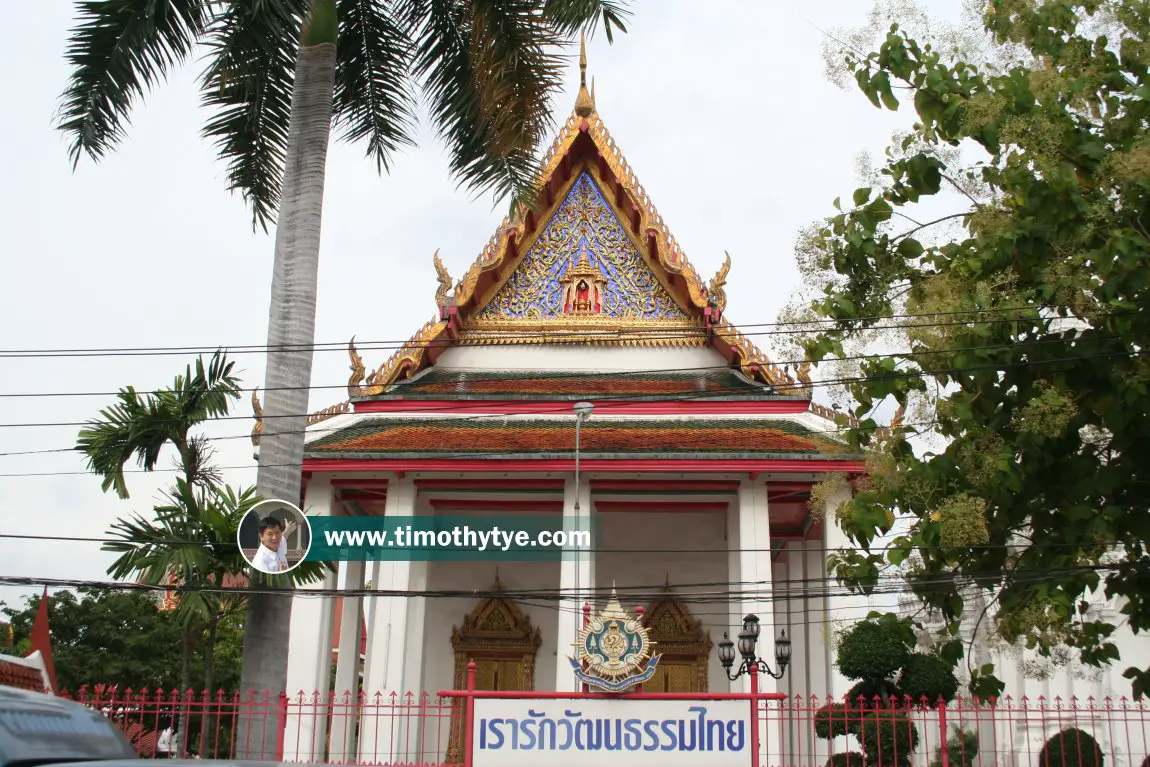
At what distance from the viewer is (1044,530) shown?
361 inches

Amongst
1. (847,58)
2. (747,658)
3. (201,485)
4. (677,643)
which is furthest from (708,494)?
(847,58)

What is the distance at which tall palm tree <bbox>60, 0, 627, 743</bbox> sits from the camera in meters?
11.1

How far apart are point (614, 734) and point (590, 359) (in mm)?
9864

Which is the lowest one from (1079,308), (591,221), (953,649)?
(953,649)

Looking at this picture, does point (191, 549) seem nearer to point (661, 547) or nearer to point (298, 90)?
point (298, 90)

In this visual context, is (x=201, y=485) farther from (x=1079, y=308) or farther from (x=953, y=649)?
(x=1079, y=308)

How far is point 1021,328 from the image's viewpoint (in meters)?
8.92

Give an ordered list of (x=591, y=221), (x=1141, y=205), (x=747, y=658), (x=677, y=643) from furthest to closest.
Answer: (x=591, y=221)
(x=677, y=643)
(x=747, y=658)
(x=1141, y=205)

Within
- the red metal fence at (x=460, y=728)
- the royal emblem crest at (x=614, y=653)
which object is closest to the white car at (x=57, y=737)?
the red metal fence at (x=460, y=728)

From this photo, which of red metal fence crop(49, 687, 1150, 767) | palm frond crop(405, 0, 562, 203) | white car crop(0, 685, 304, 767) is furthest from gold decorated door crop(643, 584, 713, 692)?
white car crop(0, 685, 304, 767)

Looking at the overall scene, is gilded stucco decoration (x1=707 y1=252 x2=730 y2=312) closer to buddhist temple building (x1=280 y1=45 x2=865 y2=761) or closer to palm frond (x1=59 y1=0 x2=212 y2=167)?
buddhist temple building (x1=280 y1=45 x2=865 y2=761)

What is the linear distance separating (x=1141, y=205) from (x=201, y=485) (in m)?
8.39

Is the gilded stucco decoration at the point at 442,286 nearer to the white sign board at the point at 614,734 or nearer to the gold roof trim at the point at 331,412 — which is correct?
the gold roof trim at the point at 331,412

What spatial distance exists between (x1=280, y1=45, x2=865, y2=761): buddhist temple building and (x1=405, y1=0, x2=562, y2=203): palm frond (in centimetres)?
450
